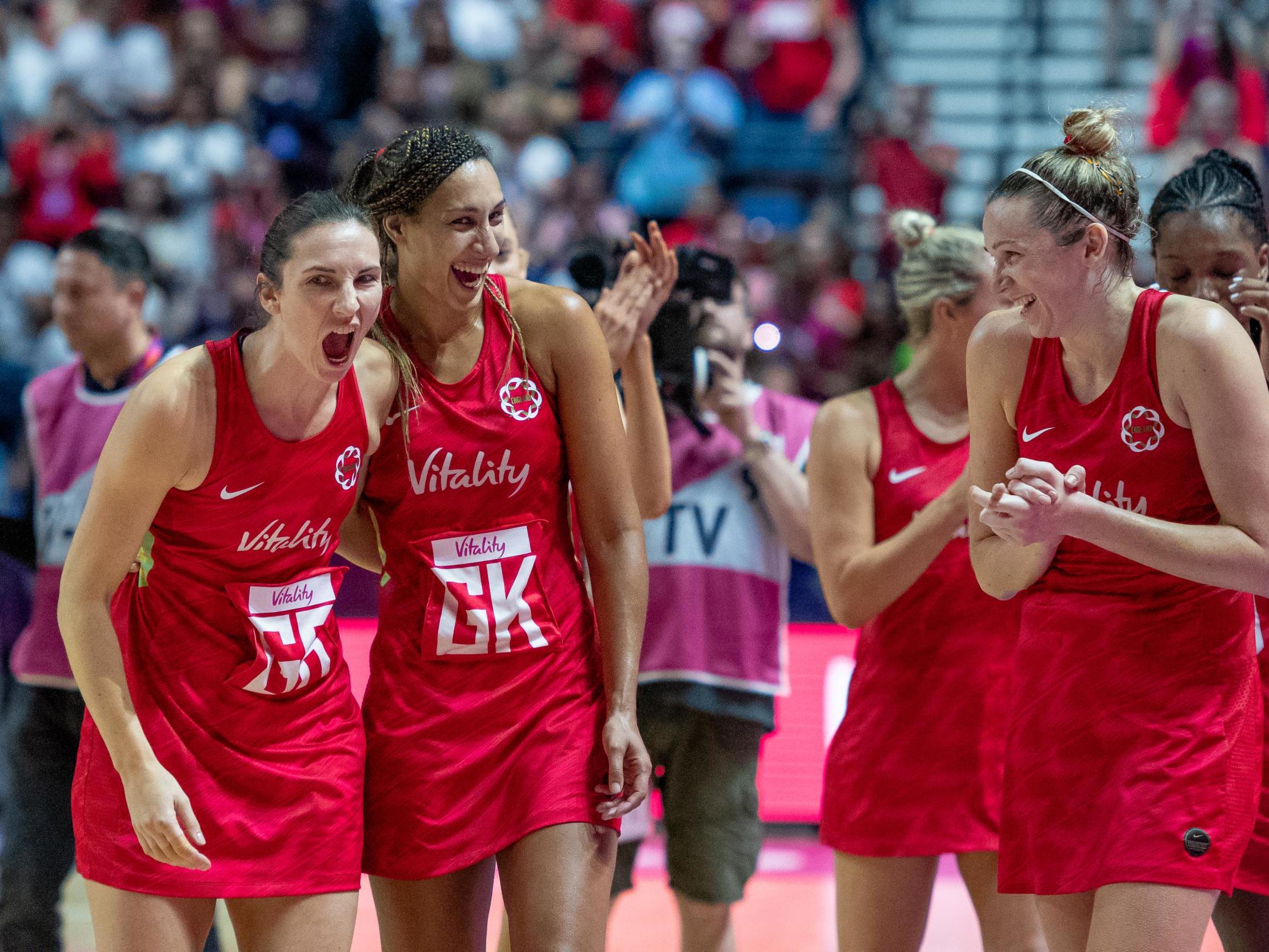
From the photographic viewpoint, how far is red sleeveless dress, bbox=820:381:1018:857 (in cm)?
317

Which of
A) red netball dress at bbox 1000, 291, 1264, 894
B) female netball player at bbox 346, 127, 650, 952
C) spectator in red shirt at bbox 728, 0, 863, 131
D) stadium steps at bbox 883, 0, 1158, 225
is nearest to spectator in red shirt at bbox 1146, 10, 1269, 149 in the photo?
stadium steps at bbox 883, 0, 1158, 225

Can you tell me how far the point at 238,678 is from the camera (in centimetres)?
261

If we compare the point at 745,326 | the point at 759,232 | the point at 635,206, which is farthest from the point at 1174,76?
the point at 745,326

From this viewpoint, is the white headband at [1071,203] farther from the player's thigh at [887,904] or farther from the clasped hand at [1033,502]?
the player's thigh at [887,904]

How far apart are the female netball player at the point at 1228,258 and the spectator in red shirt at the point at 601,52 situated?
7.89 meters

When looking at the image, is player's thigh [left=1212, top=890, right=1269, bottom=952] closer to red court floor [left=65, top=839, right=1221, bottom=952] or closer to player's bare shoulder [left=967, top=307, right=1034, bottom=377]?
player's bare shoulder [left=967, top=307, right=1034, bottom=377]

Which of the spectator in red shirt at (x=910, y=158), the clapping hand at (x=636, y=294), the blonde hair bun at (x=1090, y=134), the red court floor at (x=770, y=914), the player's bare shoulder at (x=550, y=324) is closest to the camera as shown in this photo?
the blonde hair bun at (x=1090, y=134)

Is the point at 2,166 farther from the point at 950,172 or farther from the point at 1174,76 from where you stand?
the point at 1174,76

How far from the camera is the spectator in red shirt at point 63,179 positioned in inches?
387

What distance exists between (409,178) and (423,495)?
59 cm

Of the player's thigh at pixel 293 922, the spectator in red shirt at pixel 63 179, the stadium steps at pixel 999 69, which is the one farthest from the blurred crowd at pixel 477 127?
the player's thigh at pixel 293 922

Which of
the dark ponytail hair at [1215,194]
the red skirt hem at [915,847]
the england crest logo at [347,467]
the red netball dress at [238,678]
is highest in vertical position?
the dark ponytail hair at [1215,194]

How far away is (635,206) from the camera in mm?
9656

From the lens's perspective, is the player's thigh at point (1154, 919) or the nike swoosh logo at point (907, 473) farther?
the nike swoosh logo at point (907, 473)
